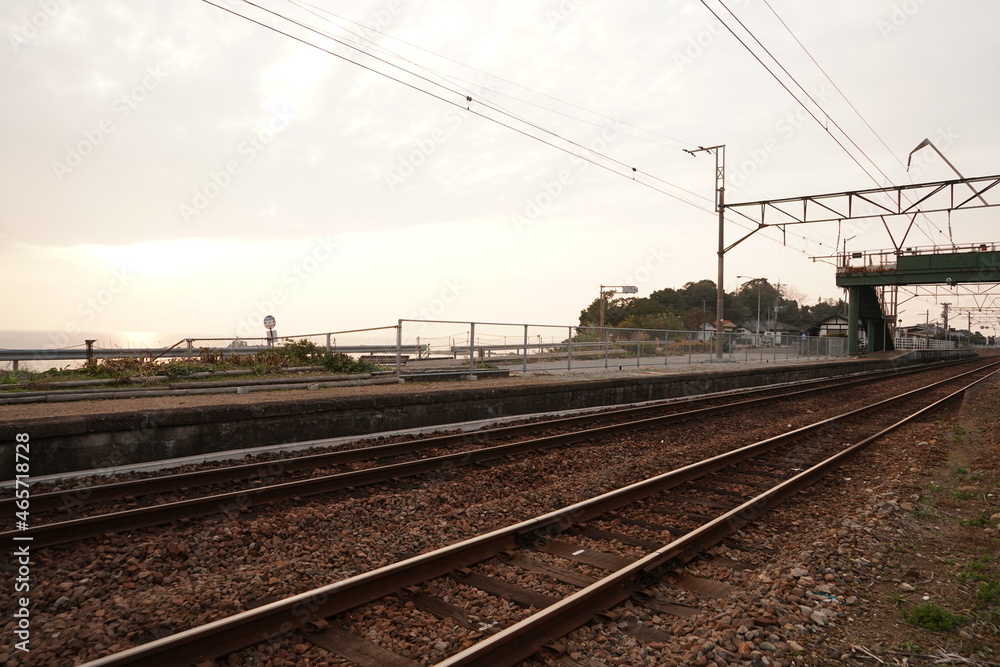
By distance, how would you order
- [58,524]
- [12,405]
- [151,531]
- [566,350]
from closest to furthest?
1. [58,524]
2. [151,531]
3. [12,405]
4. [566,350]

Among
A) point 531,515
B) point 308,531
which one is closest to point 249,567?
point 308,531

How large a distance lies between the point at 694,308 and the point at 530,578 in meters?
108

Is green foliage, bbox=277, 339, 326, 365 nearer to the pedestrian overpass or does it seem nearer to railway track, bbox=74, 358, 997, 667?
railway track, bbox=74, 358, 997, 667

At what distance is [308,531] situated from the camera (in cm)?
596

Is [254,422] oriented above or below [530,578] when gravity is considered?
above

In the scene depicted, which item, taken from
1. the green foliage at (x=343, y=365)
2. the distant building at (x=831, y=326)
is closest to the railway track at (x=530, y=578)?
the green foliage at (x=343, y=365)

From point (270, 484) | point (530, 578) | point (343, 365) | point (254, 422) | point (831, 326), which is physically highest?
point (831, 326)

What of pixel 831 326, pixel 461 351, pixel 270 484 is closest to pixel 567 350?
pixel 461 351

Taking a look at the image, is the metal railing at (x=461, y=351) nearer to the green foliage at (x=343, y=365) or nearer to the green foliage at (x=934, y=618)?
the green foliage at (x=343, y=365)

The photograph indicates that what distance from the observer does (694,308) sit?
107m

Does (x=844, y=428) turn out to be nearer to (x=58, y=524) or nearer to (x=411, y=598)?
(x=411, y=598)

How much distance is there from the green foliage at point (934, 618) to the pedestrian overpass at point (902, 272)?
4227 centimetres

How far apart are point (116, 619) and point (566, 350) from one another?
17287 millimetres

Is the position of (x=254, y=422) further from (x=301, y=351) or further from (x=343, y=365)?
(x=301, y=351)
